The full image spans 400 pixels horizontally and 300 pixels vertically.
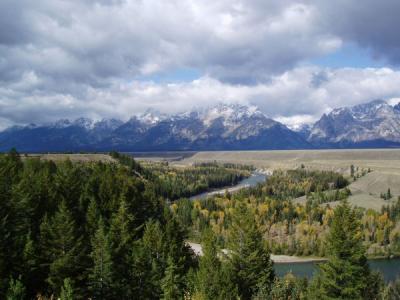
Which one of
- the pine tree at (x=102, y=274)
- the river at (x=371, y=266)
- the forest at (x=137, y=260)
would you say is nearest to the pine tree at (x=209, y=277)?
the forest at (x=137, y=260)

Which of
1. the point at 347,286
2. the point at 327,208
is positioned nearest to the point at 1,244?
the point at 347,286

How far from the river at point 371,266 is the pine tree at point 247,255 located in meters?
77.0

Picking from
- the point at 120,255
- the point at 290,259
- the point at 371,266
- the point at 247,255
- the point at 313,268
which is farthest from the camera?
the point at 290,259

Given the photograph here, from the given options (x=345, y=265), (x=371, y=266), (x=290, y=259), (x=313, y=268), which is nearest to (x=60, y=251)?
(x=345, y=265)

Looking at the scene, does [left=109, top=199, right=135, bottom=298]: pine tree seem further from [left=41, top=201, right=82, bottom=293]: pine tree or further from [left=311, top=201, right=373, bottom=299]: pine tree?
[left=311, top=201, right=373, bottom=299]: pine tree

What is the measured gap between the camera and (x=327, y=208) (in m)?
184

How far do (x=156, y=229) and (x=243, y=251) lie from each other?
39.9 ft

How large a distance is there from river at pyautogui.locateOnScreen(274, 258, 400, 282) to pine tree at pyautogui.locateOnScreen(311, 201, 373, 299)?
81.1 metres

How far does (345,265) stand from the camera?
3969 centimetres

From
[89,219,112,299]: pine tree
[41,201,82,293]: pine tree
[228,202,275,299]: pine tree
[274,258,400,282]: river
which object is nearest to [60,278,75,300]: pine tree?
[89,219,112,299]: pine tree

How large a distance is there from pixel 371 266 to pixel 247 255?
96398mm

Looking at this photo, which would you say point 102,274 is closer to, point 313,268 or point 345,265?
point 345,265

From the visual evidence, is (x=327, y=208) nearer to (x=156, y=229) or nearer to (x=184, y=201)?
(x=184, y=201)

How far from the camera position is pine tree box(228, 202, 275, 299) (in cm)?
4494
